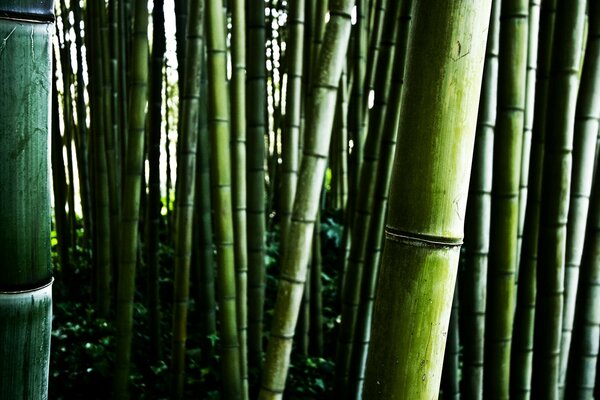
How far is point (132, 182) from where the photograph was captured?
2240 mm

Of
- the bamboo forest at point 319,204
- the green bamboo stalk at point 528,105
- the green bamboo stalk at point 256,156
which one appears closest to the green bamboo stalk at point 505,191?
the bamboo forest at point 319,204

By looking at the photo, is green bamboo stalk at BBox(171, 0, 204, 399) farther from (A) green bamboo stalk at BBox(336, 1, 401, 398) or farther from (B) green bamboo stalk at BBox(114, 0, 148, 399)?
(A) green bamboo stalk at BBox(336, 1, 401, 398)

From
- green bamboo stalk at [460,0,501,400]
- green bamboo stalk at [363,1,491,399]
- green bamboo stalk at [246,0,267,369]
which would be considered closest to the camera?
green bamboo stalk at [363,1,491,399]

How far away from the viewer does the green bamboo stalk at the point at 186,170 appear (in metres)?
1.99

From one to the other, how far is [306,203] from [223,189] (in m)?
0.54

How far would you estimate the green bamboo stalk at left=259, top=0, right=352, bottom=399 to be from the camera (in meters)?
1.30

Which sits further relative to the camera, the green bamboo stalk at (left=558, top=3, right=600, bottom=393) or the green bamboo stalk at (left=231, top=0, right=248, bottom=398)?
the green bamboo stalk at (left=231, top=0, right=248, bottom=398)

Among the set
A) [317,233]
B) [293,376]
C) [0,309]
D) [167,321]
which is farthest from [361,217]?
[167,321]

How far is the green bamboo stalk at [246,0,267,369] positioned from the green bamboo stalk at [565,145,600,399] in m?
1.13

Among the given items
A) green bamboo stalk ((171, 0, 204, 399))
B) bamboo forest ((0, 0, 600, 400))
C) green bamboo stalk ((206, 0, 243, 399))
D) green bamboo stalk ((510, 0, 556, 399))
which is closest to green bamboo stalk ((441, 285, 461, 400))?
bamboo forest ((0, 0, 600, 400))

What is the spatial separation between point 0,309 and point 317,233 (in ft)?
7.53

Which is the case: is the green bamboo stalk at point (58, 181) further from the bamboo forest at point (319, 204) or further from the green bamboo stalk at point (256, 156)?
the green bamboo stalk at point (256, 156)

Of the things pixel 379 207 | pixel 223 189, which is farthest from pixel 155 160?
Result: pixel 379 207

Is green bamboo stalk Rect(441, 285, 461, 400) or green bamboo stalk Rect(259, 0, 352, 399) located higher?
green bamboo stalk Rect(259, 0, 352, 399)
